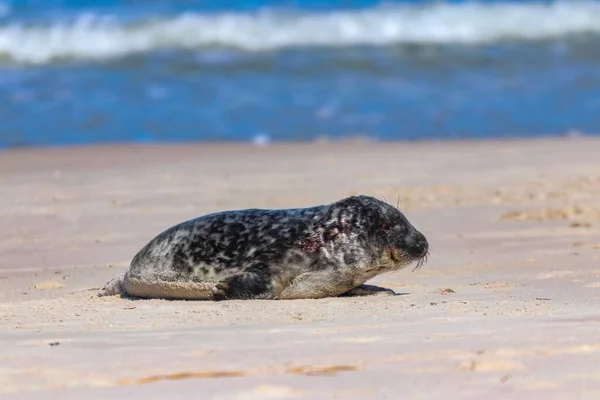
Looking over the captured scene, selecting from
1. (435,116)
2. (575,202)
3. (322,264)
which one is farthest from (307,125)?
(322,264)

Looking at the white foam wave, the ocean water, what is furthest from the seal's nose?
the white foam wave

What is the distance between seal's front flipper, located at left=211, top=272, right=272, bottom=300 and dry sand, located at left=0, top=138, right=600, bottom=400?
0.13 m

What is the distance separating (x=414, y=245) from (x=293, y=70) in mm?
11780

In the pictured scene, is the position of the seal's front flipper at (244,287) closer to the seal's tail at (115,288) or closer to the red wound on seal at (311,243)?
the red wound on seal at (311,243)

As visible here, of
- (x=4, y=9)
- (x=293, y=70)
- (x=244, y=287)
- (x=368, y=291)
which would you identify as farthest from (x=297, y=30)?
(x=244, y=287)

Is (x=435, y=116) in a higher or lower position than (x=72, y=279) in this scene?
higher

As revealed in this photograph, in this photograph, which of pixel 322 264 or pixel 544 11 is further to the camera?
pixel 544 11

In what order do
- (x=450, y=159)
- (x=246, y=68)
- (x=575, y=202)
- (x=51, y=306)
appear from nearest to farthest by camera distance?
(x=51, y=306) → (x=575, y=202) → (x=450, y=159) → (x=246, y=68)

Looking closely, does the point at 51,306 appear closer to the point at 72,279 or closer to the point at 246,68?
the point at 72,279

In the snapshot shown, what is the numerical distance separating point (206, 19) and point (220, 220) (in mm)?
16257

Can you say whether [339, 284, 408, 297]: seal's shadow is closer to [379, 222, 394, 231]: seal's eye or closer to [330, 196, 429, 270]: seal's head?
[330, 196, 429, 270]: seal's head

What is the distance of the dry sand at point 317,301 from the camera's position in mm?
3676

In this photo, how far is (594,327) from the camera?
430 centimetres

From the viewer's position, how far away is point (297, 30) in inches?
832
